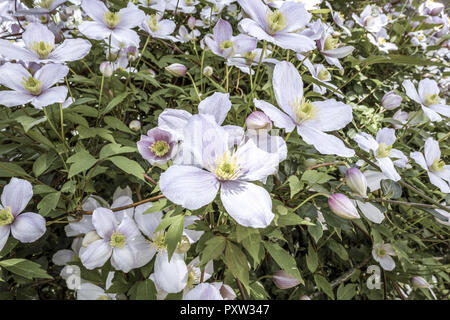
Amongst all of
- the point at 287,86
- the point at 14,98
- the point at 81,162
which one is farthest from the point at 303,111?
the point at 14,98

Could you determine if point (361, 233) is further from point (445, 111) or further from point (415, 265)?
point (445, 111)

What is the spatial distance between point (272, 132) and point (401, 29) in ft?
3.43

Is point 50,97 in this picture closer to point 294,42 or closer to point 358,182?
point 294,42

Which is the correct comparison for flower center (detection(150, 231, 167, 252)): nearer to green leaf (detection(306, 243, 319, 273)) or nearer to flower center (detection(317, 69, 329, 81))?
green leaf (detection(306, 243, 319, 273))

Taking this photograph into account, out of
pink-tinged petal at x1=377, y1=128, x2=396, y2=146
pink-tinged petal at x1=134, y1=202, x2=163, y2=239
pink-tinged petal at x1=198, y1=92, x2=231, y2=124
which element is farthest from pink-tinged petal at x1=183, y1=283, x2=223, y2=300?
pink-tinged petal at x1=377, y1=128, x2=396, y2=146

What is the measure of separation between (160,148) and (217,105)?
0.12m

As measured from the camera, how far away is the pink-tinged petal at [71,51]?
542 millimetres

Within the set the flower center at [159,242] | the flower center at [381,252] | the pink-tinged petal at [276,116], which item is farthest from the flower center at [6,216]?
the flower center at [381,252]

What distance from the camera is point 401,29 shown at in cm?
117

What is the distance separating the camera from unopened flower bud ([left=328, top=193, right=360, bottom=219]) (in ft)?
1.47

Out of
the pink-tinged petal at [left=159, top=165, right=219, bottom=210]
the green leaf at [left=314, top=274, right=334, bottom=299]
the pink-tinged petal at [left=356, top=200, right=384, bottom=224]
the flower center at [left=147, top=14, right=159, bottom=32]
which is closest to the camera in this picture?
the pink-tinged petal at [left=159, top=165, right=219, bottom=210]

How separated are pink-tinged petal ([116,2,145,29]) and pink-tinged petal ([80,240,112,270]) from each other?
445 millimetres

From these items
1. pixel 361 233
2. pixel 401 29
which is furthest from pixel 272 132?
pixel 401 29
